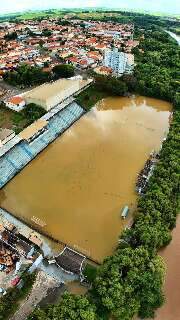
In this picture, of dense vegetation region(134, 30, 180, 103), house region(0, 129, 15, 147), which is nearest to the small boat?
house region(0, 129, 15, 147)

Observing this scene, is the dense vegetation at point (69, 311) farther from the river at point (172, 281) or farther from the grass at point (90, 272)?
the river at point (172, 281)

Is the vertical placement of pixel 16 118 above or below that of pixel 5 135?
below

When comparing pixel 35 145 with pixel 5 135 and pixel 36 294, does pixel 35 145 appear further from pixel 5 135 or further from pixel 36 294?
pixel 36 294

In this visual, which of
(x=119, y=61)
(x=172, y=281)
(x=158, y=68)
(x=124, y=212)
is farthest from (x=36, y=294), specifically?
(x=158, y=68)

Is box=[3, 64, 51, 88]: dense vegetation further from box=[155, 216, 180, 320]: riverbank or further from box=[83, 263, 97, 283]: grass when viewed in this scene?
box=[83, 263, 97, 283]: grass

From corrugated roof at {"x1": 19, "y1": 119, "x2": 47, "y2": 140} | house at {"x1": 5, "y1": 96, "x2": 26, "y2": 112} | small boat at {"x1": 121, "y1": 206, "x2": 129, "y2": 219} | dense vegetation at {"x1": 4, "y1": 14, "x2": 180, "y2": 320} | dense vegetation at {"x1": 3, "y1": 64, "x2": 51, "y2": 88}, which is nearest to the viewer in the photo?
dense vegetation at {"x1": 4, "y1": 14, "x2": 180, "y2": 320}

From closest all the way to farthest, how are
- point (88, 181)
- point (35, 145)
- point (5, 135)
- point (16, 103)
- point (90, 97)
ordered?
point (88, 181), point (5, 135), point (35, 145), point (16, 103), point (90, 97)

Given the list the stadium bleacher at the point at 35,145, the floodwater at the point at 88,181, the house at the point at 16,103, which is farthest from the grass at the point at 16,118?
the floodwater at the point at 88,181
